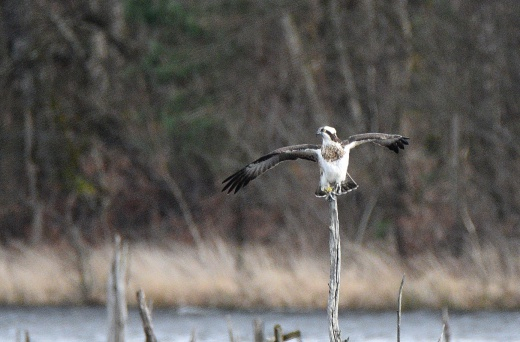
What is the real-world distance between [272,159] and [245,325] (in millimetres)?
7300

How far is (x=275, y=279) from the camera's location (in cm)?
1390

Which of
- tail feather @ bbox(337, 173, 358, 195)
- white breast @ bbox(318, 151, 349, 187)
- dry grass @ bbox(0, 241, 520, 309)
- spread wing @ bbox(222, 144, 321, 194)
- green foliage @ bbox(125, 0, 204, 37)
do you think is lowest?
tail feather @ bbox(337, 173, 358, 195)

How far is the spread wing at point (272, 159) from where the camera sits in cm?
572

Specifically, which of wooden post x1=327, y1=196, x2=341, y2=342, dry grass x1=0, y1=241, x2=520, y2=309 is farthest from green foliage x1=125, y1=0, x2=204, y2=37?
wooden post x1=327, y1=196, x2=341, y2=342

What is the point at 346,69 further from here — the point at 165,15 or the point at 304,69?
the point at 165,15

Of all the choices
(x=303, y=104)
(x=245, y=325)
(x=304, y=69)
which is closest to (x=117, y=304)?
(x=245, y=325)

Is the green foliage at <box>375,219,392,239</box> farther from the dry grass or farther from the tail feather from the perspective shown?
the tail feather

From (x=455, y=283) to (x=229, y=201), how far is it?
25.9ft

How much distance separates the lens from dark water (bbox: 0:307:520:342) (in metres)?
12.1

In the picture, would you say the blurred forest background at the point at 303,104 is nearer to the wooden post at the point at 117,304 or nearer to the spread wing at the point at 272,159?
the spread wing at the point at 272,159

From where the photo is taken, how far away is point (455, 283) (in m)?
13.0

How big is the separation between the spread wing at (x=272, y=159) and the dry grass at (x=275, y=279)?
288 inches

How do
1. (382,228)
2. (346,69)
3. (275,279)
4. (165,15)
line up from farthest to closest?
(165,15) → (346,69) → (382,228) → (275,279)

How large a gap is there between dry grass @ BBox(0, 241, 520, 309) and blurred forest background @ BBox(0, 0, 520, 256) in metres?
0.67
